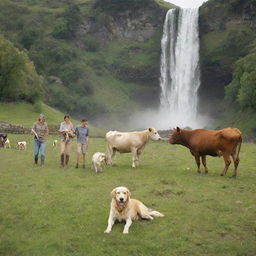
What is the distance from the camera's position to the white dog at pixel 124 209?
9.77m

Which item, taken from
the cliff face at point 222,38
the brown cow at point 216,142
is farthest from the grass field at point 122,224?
the cliff face at point 222,38

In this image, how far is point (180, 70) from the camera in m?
83.9

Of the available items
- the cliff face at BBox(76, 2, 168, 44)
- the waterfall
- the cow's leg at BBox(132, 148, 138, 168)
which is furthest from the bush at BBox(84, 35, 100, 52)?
the cow's leg at BBox(132, 148, 138, 168)

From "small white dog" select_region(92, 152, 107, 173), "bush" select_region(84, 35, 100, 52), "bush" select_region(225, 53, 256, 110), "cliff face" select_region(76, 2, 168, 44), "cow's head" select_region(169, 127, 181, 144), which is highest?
"cliff face" select_region(76, 2, 168, 44)

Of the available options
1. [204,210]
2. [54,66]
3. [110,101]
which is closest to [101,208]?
[204,210]

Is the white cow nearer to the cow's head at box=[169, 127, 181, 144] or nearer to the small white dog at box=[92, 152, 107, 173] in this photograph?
the cow's head at box=[169, 127, 181, 144]

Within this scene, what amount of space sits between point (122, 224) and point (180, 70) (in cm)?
7603

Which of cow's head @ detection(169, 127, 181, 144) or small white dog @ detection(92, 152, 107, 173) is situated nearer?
small white dog @ detection(92, 152, 107, 173)

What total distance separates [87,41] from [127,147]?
88.5 m

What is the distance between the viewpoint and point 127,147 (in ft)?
63.7

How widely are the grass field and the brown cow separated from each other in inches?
37.6

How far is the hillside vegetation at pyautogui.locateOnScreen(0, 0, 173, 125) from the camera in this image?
87938 mm

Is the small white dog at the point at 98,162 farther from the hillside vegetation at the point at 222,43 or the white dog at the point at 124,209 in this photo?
the hillside vegetation at the point at 222,43

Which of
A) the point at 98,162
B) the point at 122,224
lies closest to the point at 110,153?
the point at 98,162
